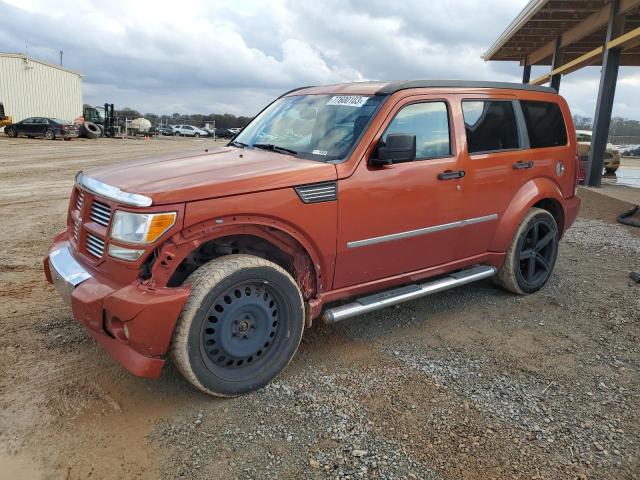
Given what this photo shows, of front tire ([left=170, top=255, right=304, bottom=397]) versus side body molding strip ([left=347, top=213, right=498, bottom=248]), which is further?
side body molding strip ([left=347, top=213, right=498, bottom=248])

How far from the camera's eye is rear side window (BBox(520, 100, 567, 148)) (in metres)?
4.85

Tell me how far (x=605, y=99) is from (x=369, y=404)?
13.9m

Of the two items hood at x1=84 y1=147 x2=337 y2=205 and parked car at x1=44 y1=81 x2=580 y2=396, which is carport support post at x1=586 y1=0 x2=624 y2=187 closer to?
parked car at x1=44 y1=81 x2=580 y2=396

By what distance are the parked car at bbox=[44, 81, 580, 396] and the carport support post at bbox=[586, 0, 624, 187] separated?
10.6 m

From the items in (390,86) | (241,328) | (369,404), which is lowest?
(369,404)

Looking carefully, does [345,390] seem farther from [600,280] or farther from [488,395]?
[600,280]

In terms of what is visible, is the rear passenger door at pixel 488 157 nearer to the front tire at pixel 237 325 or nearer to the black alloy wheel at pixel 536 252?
the black alloy wheel at pixel 536 252

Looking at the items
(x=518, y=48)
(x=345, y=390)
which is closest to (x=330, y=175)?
(x=345, y=390)

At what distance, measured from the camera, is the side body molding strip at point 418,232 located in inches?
142

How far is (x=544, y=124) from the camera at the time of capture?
5.01 m

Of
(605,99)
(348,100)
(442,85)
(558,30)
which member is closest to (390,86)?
(348,100)

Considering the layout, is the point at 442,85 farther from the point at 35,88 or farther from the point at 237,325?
the point at 35,88

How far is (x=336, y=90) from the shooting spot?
14.0 feet

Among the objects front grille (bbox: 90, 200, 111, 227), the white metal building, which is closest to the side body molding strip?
front grille (bbox: 90, 200, 111, 227)
